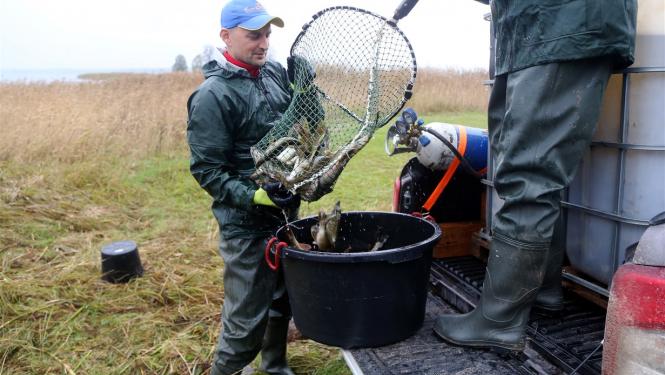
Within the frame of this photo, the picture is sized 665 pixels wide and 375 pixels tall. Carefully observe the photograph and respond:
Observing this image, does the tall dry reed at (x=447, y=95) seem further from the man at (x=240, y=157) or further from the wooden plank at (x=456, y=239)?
the man at (x=240, y=157)

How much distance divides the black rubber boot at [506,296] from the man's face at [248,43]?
4.34ft

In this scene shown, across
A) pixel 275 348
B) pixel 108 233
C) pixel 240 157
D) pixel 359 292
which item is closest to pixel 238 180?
pixel 240 157

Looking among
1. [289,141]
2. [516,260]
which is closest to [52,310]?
[289,141]

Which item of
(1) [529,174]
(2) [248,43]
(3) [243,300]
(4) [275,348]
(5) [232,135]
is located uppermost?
(2) [248,43]

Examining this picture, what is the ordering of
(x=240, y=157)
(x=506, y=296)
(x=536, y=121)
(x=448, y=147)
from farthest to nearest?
(x=448, y=147), (x=240, y=157), (x=506, y=296), (x=536, y=121)

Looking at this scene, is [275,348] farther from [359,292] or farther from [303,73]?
[303,73]

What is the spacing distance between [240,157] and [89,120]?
774cm

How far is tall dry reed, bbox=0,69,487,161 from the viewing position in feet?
26.3

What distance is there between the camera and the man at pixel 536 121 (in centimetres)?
158

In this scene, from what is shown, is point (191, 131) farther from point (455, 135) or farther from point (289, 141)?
point (455, 135)

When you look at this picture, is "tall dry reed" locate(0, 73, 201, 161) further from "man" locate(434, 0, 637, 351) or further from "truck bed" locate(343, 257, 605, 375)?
"man" locate(434, 0, 637, 351)

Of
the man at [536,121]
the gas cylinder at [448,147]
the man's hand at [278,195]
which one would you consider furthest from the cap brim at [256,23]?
the man at [536,121]

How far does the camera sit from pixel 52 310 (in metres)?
3.94

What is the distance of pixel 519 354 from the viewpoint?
72.1 inches
